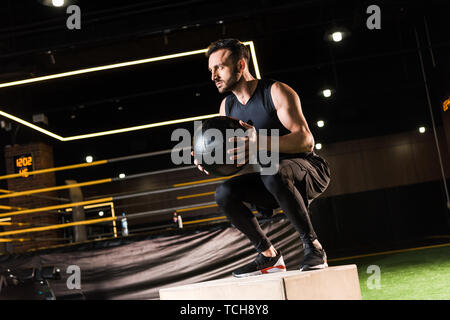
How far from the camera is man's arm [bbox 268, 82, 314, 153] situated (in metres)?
1.97

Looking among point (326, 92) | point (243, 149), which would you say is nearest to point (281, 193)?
point (243, 149)

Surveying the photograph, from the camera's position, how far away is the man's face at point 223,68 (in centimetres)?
212

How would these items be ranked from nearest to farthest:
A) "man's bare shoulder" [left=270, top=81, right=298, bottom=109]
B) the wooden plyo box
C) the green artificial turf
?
1. the wooden plyo box
2. "man's bare shoulder" [left=270, top=81, right=298, bottom=109]
3. the green artificial turf

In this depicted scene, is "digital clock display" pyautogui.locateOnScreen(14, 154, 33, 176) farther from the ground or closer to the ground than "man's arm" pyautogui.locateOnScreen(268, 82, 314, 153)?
farther from the ground

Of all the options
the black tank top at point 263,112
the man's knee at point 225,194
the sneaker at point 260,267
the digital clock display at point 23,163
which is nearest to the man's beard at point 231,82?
the black tank top at point 263,112

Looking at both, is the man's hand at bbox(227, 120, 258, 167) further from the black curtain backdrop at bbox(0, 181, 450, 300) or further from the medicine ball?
the black curtain backdrop at bbox(0, 181, 450, 300)

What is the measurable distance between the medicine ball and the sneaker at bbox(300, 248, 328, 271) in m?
0.49

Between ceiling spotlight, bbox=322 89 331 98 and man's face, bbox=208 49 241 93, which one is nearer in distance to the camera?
man's face, bbox=208 49 241 93

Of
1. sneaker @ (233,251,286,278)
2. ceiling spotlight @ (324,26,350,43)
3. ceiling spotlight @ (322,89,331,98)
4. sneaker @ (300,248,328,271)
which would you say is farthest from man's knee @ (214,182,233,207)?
ceiling spotlight @ (322,89,331,98)

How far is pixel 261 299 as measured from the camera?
1749 millimetres

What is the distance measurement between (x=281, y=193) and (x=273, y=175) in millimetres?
86

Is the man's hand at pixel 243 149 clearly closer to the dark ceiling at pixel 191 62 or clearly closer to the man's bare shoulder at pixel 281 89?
the man's bare shoulder at pixel 281 89

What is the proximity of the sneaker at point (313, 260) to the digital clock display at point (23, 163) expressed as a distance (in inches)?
321
